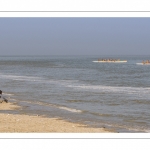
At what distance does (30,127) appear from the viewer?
37.1ft

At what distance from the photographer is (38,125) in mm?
11797

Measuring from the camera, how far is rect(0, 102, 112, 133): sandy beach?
35.8ft

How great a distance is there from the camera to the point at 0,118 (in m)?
12.6

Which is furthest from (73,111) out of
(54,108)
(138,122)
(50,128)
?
(50,128)

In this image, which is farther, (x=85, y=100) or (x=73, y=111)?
(x=85, y=100)

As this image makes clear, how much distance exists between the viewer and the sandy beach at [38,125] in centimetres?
1090

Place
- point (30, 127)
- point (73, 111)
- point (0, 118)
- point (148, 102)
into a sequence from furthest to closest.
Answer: point (148, 102), point (73, 111), point (0, 118), point (30, 127)

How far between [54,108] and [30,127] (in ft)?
16.3
